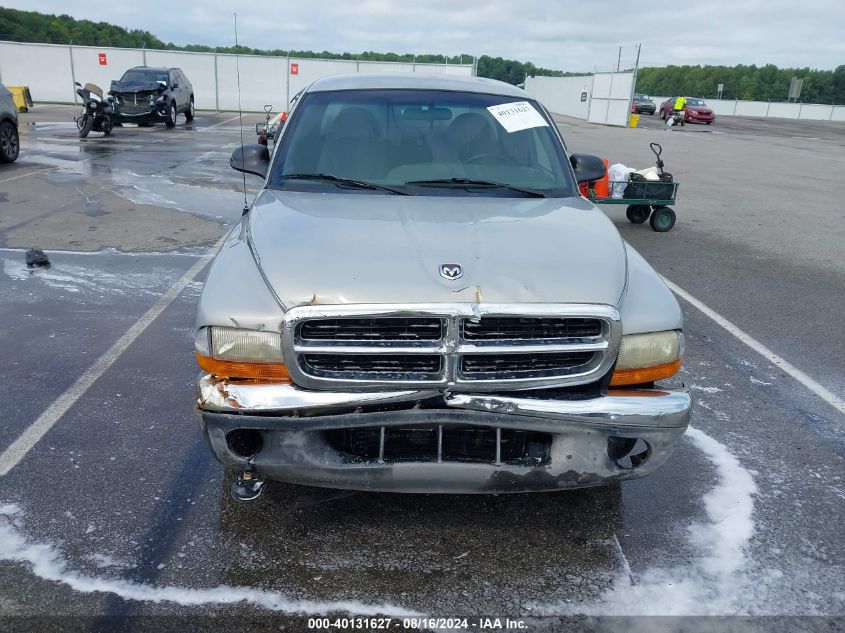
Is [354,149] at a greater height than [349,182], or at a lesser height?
greater

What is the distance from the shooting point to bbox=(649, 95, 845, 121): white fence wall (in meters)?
64.6

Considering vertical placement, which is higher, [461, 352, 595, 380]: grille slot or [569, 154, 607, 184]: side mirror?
[569, 154, 607, 184]: side mirror

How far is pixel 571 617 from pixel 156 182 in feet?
37.5

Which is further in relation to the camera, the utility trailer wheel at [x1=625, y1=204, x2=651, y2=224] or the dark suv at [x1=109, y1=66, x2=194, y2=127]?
the dark suv at [x1=109, y1=66, x2=194, y2=127]

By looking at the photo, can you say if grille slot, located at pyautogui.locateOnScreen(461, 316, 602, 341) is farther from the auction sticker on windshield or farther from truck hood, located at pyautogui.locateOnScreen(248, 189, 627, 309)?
the auction sticker on windshield

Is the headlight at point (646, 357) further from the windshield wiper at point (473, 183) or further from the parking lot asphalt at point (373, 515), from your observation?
the windshield wiper at point (473, 183)

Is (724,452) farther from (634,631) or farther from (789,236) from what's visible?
(789,236)

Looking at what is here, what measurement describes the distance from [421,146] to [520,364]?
5.92ft

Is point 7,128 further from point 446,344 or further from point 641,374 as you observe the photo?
point 641,374

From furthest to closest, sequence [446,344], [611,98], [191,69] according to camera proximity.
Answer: [611,98] → [191,69] → [446,344]

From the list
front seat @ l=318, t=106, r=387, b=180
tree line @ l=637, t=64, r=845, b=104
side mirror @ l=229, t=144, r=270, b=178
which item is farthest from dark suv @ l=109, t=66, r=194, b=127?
tree line @ l=637, t=64, r=845, b=104

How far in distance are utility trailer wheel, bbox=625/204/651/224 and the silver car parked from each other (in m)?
11.0

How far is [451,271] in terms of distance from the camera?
273 centimetres

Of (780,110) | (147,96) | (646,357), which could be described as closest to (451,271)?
(646,357)
